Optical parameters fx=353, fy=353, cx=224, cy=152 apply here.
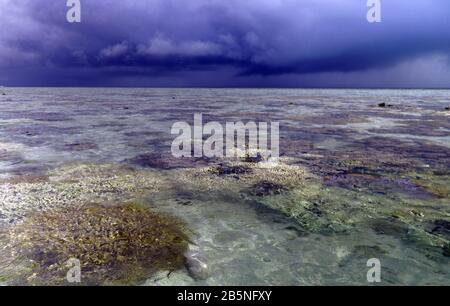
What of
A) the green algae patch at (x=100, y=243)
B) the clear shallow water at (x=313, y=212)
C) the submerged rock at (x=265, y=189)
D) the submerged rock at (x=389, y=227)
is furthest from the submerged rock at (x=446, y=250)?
the green algae patch at (x=100, y=243)

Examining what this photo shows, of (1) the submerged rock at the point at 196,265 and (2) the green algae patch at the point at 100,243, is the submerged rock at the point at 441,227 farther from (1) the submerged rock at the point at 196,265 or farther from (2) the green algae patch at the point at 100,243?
(2) the green algae patch at the point at 100,243

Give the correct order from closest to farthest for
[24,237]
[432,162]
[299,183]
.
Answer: [24,237]
[299,183]
[432,162]

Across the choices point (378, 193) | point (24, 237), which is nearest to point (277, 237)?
point (378, 193)

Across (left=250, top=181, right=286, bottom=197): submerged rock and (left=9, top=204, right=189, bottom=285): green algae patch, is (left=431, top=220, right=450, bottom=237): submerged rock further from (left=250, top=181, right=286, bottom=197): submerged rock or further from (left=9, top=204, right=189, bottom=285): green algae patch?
(left=9, top=204, right=189, bottom=285): green algae patch

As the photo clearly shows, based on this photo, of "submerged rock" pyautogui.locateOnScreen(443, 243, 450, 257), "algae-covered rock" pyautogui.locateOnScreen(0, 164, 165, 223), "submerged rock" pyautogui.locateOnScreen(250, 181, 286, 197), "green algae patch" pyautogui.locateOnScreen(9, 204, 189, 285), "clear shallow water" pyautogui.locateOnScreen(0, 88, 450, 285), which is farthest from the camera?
"submerged rock" pyautogui.locateOnScreen(250, 181, 286, 197)

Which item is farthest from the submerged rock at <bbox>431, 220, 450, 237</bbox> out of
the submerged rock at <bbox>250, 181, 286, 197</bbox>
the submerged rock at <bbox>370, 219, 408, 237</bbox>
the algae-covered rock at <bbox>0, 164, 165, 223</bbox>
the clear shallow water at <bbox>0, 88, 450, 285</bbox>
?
the algae-covered rock at <bbox>0, 164, 165, 223</bbox>

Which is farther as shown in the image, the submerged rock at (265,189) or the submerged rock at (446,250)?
the submerged rock at (265,189)

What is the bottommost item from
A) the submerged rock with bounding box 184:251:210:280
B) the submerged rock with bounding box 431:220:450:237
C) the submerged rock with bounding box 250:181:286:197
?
the submerged rock with bounding box 184:251:210:280
